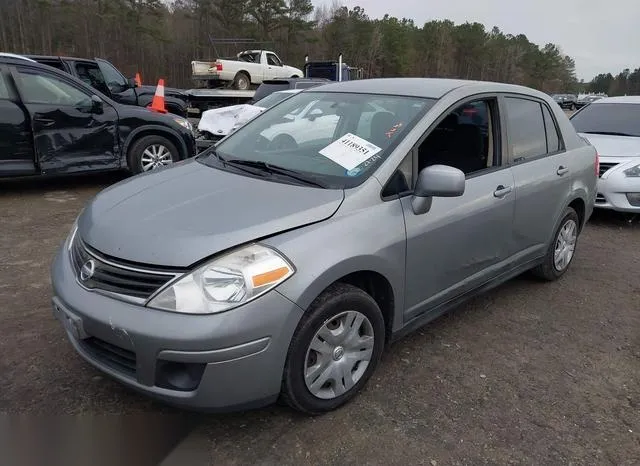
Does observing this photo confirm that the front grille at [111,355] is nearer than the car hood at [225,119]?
Yes

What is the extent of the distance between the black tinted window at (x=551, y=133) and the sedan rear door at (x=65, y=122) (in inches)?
217

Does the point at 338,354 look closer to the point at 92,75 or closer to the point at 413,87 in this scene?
the point at 413,87

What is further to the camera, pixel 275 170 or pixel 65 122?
pixel 65 122

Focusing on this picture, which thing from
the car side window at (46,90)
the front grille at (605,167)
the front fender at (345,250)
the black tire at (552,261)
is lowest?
the black tire at (552,261)

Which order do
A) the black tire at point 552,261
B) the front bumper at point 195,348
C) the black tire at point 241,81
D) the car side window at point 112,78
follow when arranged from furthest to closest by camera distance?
1. the black tire at point 241,81
2. the car side window at point 112,78
3. the black tire at point 552,261
4. the front bumper at point 195,348

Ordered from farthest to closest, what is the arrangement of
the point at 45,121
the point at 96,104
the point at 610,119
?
the point at 610,119, the point at 96,104, the point at 45,121

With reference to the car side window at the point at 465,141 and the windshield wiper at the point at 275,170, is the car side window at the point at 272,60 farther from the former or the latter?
the windshield wiper at the point at 275,170

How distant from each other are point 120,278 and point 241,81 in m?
22.6

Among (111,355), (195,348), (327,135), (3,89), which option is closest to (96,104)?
(3,89)

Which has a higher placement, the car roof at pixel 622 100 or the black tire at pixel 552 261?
the car roof at pixel 622 100

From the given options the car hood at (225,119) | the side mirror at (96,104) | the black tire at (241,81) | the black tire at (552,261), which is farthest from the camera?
the black tire at (241,81)

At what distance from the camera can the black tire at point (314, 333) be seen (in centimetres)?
232

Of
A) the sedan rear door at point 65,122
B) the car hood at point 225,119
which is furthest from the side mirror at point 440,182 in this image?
the car hood at point 225,119

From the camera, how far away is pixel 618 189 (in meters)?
6.49
